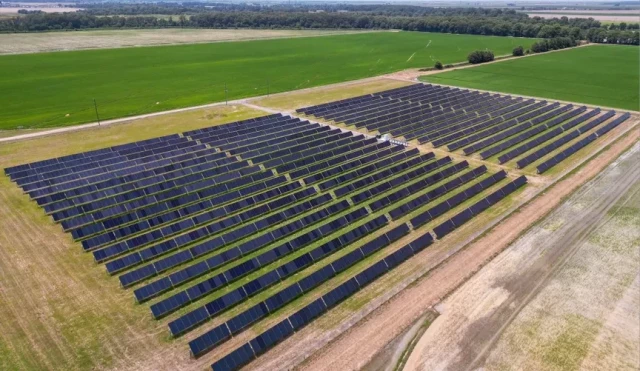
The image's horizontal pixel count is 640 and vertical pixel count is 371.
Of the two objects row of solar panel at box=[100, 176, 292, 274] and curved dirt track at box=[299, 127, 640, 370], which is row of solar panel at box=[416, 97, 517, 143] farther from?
row of solar panel at box=[100, 176, 292, 274]

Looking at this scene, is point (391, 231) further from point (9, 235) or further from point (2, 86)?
point (2, 86)

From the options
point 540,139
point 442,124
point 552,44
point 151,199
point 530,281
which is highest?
point 552,44

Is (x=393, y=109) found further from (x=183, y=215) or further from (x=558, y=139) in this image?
(x=183, y=215)

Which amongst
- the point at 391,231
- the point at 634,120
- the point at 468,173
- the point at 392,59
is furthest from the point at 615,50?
the point at 391,231

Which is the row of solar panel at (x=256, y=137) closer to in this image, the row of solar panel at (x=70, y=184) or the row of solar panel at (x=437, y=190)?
the row of solar panel at (x=70, y=184)

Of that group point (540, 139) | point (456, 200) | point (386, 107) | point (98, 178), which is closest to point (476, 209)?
point (456, 200)

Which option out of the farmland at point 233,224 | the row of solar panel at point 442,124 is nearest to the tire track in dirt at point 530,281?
the farmland at point 233,224

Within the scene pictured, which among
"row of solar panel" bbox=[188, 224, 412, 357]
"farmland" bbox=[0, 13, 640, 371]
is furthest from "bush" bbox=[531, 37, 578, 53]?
"row of solar panel" bbox=[188, 224, 412, 357]
